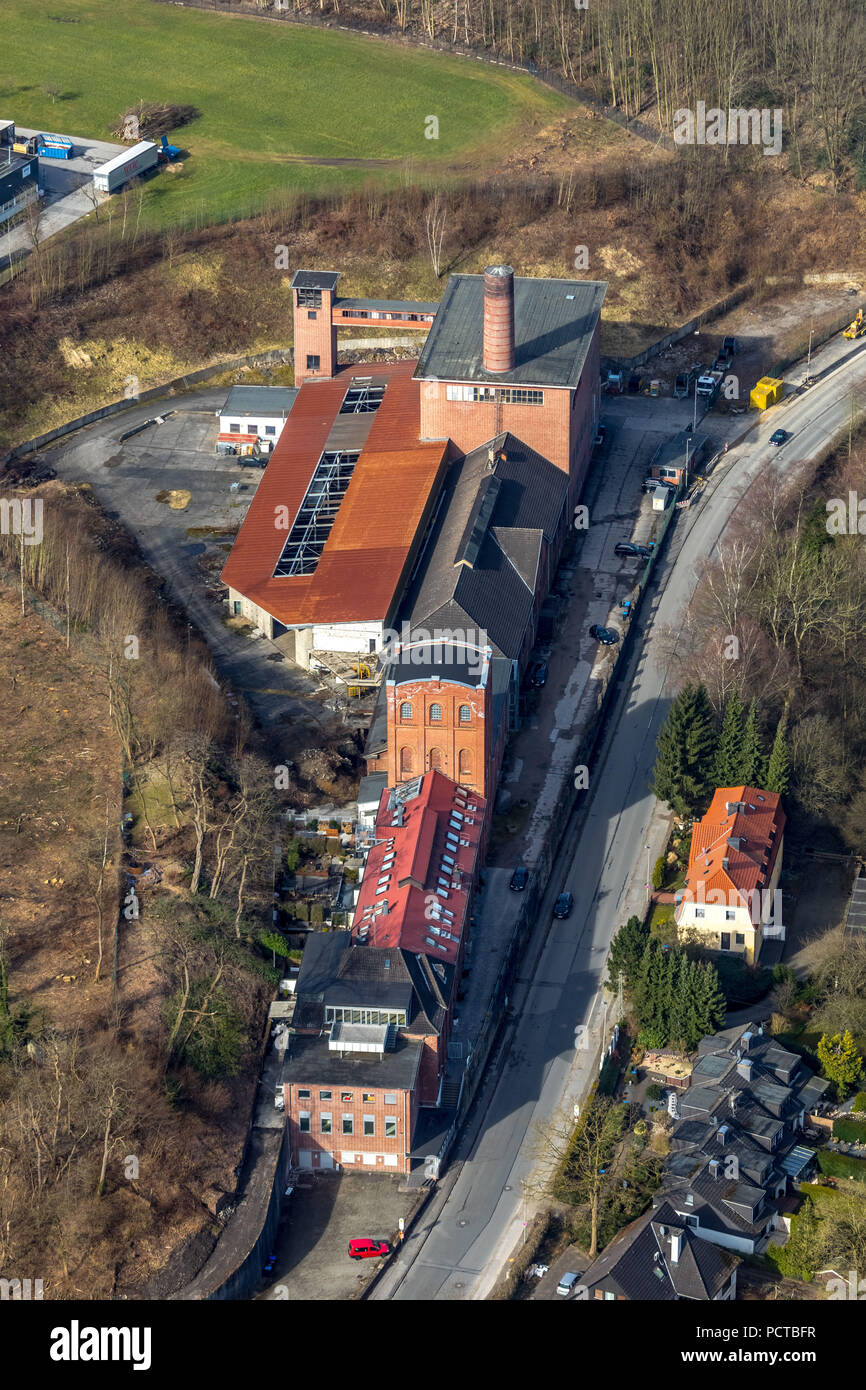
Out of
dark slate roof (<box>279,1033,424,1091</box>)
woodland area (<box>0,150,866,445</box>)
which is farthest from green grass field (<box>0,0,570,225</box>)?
dark slate roof (<box>279,1033,424,1091</box>)

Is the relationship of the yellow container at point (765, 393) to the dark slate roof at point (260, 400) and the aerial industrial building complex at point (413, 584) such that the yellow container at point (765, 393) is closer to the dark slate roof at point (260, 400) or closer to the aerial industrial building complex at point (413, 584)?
the aerial industrial building complex at point (413, 584)

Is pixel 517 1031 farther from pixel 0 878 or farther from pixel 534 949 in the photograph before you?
pixel 0 878

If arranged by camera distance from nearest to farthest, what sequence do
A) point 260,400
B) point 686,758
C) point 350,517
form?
point 686,758
point 350,517
point 260,400

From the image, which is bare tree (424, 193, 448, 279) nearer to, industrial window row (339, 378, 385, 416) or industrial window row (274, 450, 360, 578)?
industrial window row (339, 378, 385, 416)

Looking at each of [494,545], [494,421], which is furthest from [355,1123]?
[494,421]

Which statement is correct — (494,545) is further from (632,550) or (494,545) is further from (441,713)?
(441,713)

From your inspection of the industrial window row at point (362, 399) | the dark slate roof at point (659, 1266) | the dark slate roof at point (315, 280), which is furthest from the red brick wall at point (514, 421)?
the dark slate roof at point (659, 1266)
